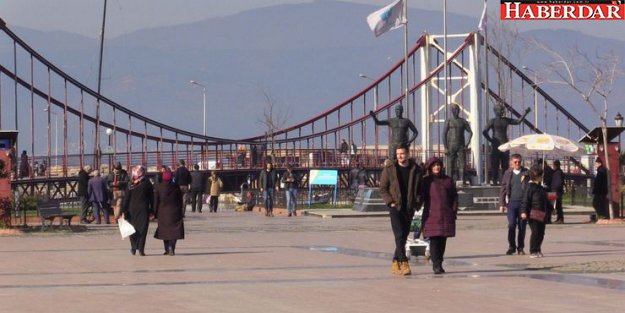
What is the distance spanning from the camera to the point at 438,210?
21.4 m

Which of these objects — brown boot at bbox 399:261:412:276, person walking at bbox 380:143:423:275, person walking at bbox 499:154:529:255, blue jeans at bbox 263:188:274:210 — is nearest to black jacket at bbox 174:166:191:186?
blue jeans at bbox 263:188:274:210

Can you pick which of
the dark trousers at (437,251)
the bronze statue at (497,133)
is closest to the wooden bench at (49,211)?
the bronze statue at (497,133)

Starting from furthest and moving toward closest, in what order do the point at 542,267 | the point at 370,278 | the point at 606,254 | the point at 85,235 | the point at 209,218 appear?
1. the point at 209,218
2. the point at 85,235
3. the point at 606,254
4. the point at 542,267
5. the point at 370,278

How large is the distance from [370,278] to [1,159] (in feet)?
54.8

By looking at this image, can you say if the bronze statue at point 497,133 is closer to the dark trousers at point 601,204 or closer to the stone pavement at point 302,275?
the dark trousers at point 601,204

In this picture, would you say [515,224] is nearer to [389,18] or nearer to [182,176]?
[182,176]

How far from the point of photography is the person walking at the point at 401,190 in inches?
830

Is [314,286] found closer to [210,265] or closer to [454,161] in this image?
[210,265]

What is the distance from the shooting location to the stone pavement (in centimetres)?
1697

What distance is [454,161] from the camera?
1853 inches

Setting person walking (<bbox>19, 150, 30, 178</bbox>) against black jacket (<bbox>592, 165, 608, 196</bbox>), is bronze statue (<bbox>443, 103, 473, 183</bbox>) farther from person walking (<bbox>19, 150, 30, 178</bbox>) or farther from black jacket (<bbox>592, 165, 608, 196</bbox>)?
person walking (<bbox>19, 150, 30, 178</bbox>)

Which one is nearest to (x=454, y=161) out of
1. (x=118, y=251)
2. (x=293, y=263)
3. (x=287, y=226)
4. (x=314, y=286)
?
(x=287, y=226)

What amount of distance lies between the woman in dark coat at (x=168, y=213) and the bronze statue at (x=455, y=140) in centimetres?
2017

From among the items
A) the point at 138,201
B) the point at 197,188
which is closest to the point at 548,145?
the point at 197,188
